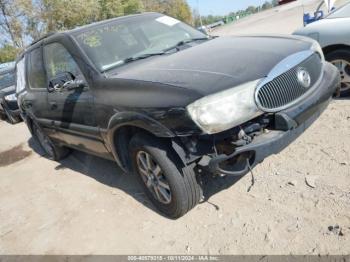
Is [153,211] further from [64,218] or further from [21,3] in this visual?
[21,3]

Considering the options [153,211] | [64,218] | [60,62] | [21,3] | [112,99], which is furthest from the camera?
[21,3]

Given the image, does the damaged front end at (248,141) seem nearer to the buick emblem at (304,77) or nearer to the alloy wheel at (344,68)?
the buick emblem at (304,77)

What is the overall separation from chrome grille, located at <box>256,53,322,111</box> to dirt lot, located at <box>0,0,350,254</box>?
896mm

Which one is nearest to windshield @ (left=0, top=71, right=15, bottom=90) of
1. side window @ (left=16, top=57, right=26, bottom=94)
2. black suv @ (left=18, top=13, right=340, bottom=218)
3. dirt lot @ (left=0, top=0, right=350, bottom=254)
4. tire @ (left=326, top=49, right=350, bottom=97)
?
side window @ (left=16, top=57, right=26, bottom=94)

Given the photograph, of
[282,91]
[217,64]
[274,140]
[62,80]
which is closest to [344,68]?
[282,91]

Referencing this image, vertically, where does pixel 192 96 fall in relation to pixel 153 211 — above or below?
above

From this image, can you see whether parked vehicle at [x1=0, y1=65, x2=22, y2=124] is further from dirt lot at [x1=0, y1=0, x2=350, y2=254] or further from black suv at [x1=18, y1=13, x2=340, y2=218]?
black suv at [x1=18, y1=13, x2=340, y2=218]

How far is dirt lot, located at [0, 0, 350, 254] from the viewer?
2.82 meters

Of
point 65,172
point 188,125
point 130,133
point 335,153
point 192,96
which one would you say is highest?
point 192,96

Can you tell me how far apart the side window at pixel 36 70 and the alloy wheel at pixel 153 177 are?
223 centimetres

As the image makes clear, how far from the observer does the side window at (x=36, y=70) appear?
16.1ft

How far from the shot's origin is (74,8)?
2477cm

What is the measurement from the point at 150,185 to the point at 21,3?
2516 centimetres

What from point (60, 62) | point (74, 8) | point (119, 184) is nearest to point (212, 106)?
point (119, 184)
